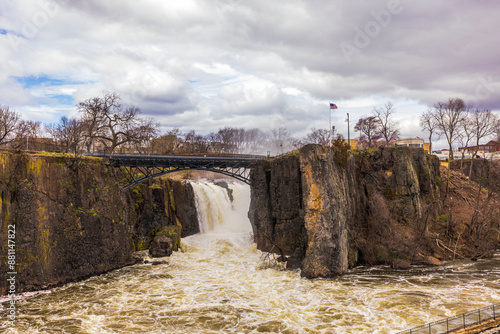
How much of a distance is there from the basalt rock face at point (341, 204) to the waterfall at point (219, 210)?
10.5 metres

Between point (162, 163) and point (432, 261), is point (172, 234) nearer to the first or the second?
point (162, 163)

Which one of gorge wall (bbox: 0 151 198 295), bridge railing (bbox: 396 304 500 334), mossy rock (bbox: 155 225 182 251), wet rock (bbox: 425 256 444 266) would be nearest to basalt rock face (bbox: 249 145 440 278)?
wet rock (bbox: 425 256 444 266)

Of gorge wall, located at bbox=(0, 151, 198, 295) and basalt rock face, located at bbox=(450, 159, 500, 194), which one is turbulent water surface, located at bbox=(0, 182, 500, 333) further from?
basalt rock face, located at bbox=(450, 159, 500, 194)

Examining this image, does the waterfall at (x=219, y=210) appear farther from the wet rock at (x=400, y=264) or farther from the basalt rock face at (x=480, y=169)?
the basalt rock face at (x=480, y=169)

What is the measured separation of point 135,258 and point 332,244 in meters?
17.7

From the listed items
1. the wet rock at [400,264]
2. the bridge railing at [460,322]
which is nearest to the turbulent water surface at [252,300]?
the wet rock at [400,264]

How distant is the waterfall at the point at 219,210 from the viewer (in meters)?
44.8

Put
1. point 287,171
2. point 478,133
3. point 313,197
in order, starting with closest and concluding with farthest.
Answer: point 313,197, point 287,171, point 478,133

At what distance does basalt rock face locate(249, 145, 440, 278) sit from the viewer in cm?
2514

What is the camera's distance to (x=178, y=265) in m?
29.8

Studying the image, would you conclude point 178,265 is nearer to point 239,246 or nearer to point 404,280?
point 239,246

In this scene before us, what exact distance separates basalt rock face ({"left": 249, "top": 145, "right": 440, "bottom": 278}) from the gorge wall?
1382 centimetres

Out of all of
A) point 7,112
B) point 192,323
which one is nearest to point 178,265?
point 192,323

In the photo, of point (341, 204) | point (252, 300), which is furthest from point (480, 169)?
point (252, 300)
